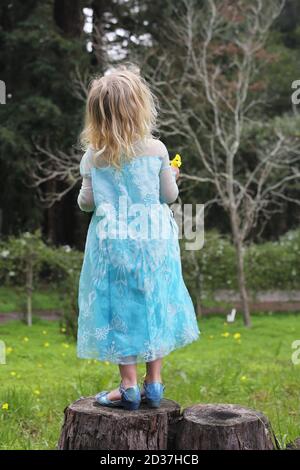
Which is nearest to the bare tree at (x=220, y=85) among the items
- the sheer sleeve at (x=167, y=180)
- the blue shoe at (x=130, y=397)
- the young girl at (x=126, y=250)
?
the sheer sleeve at (x=167, y=180)

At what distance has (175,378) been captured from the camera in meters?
5.73

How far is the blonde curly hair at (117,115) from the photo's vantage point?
288 centimetres

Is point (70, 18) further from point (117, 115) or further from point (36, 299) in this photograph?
point (117, 115)

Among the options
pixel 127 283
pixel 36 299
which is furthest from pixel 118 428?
pixel 36 299

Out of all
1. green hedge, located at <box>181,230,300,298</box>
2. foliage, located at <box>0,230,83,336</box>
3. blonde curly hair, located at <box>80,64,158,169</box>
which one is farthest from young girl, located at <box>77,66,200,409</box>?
green hedge, located at <box>181,230,300,298</box>

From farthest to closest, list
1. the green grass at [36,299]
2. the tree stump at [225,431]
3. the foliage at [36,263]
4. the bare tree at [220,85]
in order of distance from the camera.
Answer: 1. the bare tree at [220,85]
2. the green grass at [36,299]
3. the foliage at [36,263]
4. the tree stump at [225,431]

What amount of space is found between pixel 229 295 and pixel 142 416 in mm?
8157

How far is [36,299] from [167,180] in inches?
312

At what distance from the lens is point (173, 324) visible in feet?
9.91

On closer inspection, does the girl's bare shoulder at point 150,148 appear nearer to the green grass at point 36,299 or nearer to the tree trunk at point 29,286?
the tree trunk at point 29,286

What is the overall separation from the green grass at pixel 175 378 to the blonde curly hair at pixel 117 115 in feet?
5.29

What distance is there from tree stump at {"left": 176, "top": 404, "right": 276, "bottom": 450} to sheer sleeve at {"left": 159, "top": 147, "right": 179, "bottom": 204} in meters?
0.96
